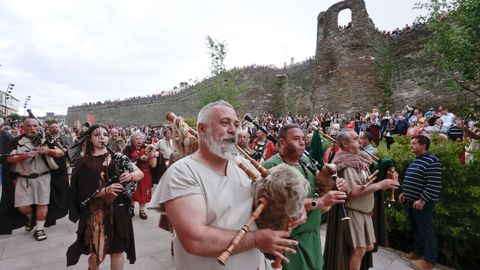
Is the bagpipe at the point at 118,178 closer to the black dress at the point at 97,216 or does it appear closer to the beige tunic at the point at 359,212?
the black dress at the point at 97,216

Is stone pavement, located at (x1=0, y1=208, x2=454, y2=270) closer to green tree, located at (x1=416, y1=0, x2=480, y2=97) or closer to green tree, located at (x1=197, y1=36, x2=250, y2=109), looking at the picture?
green tree, located at (x1=416, y1=0, x2=480, y2=97)

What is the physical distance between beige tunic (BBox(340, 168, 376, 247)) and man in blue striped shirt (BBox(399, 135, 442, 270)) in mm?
1324

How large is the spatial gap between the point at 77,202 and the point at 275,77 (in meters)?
29.1

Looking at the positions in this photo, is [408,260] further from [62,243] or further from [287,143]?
[62,243]

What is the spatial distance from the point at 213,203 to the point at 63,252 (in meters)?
4.24

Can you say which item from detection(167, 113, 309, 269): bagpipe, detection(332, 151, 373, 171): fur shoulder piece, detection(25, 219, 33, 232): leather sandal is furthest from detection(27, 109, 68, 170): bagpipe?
detection(332, 151, 373, 171): fur shoulder piece

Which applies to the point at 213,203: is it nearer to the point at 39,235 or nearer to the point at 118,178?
the point at 118,178

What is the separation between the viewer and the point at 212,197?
62.1 inches

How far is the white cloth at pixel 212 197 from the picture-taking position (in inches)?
60.4

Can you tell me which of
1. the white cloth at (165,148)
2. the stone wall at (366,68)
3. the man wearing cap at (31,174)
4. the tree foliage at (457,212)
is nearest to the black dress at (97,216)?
the man wearing cap at (31,174)

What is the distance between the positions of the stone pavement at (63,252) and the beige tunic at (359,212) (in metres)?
1.28

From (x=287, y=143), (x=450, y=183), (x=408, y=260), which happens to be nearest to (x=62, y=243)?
(x=287, y=143)

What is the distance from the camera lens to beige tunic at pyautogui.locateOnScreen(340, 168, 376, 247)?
326cm

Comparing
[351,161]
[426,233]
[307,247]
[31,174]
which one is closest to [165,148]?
[31,174]
